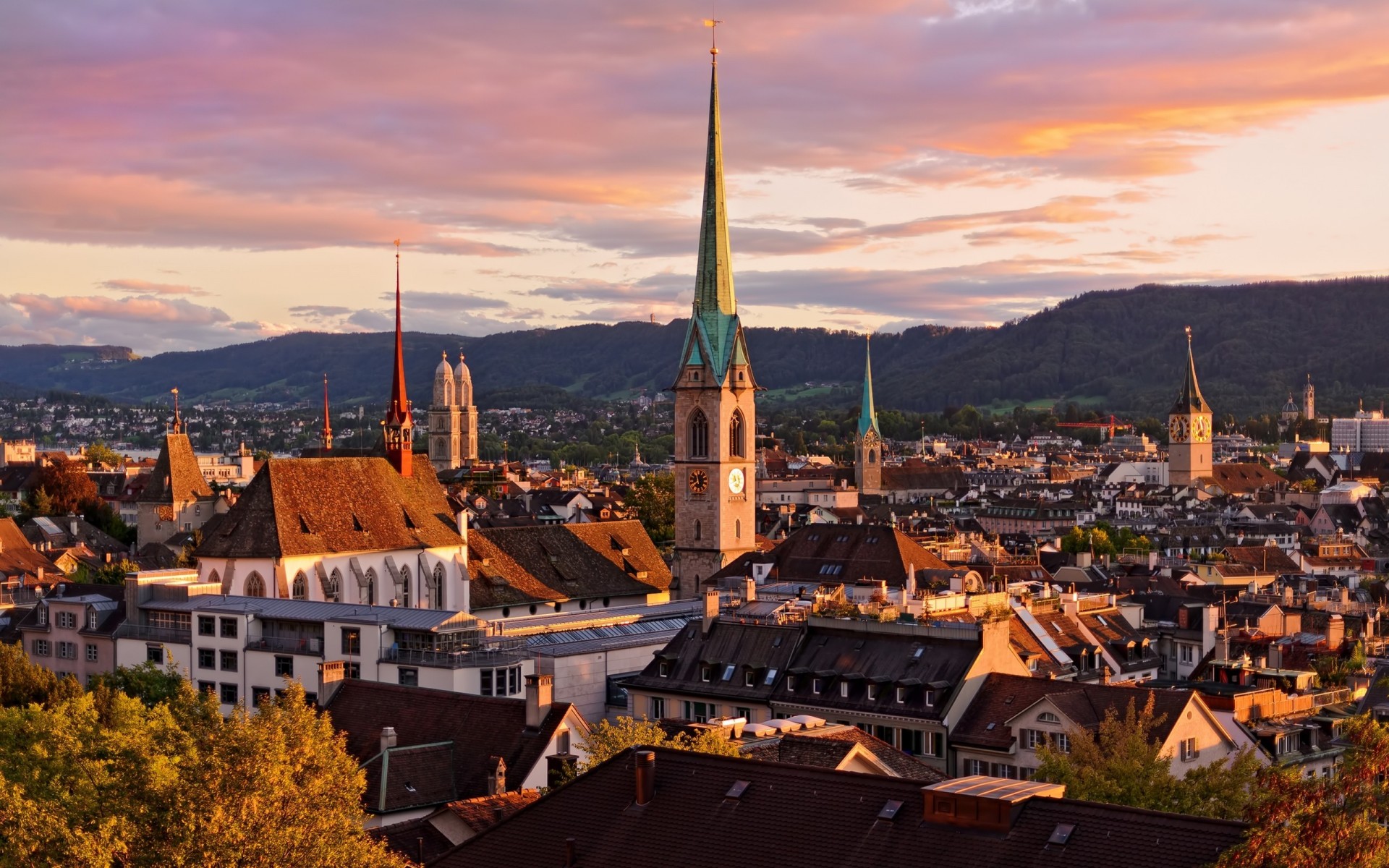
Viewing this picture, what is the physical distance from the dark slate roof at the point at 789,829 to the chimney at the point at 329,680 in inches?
834

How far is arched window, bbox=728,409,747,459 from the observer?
97.2m

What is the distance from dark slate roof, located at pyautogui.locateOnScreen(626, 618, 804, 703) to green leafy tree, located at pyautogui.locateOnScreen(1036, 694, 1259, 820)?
15.5 metres

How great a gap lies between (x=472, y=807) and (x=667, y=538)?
310 ft

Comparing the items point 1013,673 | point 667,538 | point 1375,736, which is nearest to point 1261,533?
point 667,538

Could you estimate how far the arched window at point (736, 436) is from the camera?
97.2 m

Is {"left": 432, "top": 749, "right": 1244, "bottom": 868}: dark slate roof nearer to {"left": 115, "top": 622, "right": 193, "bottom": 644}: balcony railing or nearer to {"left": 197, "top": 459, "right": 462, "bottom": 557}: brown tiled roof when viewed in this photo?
{"left": 115, "top": 622, "right": 193, "bottom": 644}: balcony railing

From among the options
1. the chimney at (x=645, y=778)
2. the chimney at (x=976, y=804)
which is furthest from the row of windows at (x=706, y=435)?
the chimney at (x=976, y=804)

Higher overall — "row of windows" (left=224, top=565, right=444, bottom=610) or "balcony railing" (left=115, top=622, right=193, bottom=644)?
"row of windows" (left=224, top=565, right=444, bottom=610)

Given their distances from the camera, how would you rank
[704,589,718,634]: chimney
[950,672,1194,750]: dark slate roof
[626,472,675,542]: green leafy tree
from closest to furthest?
[950,672,1194,750]: dark slate roof
[704,589,718,634]: chimney
[626,472,675,542]: green leafy tree

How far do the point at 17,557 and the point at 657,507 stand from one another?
45573 mm

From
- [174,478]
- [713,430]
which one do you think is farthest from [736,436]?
[174,478]

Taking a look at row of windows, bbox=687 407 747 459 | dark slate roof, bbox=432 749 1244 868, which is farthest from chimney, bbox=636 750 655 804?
row of windows, bbox=687 407 747 459

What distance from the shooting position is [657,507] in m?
134

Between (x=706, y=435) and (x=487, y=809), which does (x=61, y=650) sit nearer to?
(x=706, y=435)
